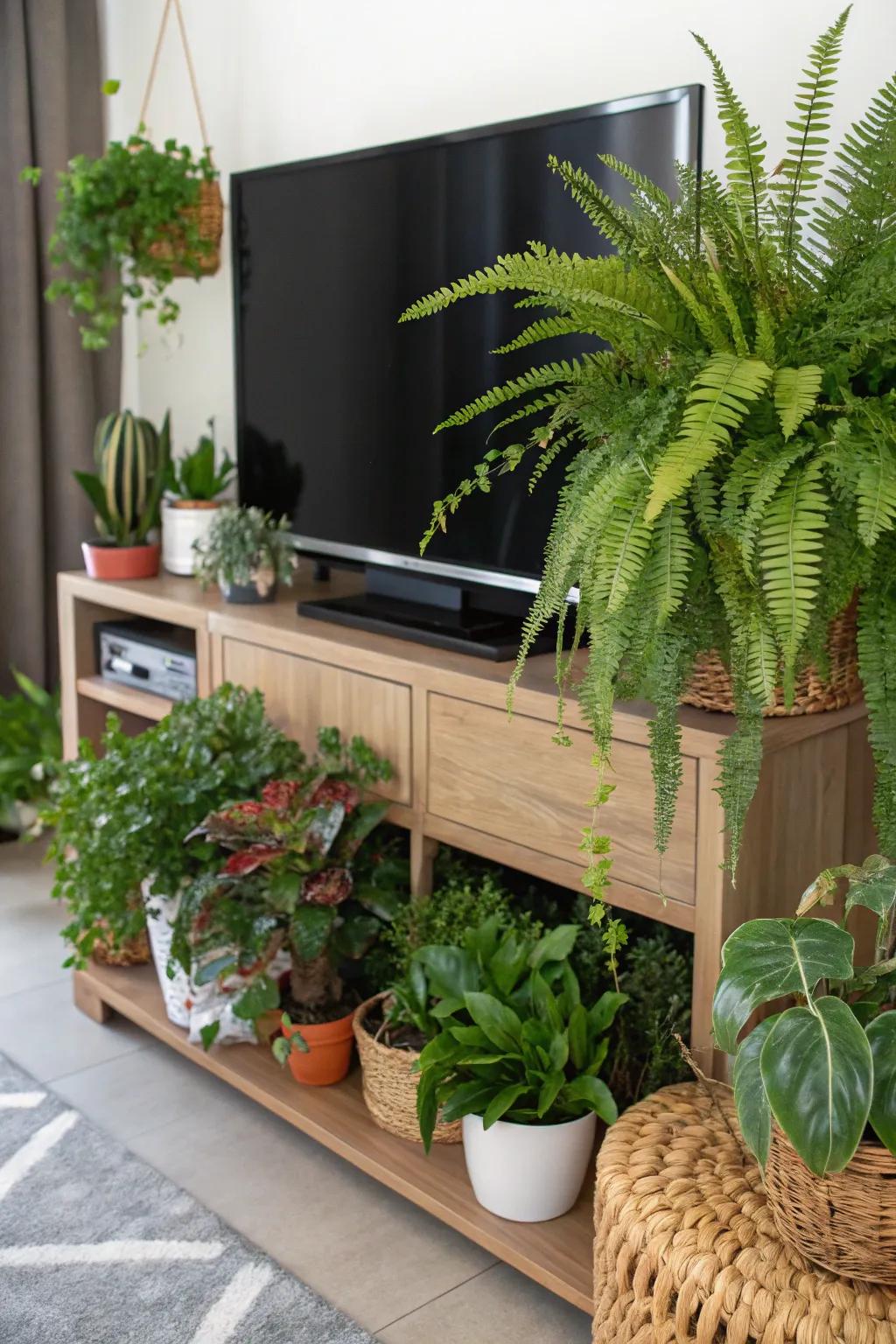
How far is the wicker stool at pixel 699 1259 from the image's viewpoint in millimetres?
1258

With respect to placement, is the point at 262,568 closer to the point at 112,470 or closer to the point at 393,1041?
the point at 112,470

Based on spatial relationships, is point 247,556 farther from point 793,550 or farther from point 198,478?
point 793,550

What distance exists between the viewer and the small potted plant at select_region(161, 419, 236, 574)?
9.21 feet

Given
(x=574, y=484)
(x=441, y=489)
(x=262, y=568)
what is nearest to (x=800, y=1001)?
(x=574, y=484)

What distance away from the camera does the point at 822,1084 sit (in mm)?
1198

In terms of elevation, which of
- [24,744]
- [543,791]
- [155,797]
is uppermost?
[543,791]

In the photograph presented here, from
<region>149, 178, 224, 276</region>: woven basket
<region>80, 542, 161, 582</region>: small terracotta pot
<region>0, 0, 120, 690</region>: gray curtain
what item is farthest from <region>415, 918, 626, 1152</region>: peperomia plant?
<region>0, 0, 120, 690</region>: gray curtain

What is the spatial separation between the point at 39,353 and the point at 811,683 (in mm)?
2501

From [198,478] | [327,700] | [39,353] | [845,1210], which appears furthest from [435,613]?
[39,353]

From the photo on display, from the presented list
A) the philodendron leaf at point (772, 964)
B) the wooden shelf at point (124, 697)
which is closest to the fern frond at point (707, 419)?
the philodendron leaf at point (772, 964)

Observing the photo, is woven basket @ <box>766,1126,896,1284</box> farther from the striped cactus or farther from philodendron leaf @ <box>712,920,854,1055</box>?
the striped cactus

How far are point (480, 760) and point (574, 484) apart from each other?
2.22 feet

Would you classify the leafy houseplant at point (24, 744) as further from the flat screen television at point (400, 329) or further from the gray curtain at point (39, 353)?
the flat screen television at point (400, 329)

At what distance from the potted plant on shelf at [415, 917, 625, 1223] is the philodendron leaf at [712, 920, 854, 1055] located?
0.49 metres
